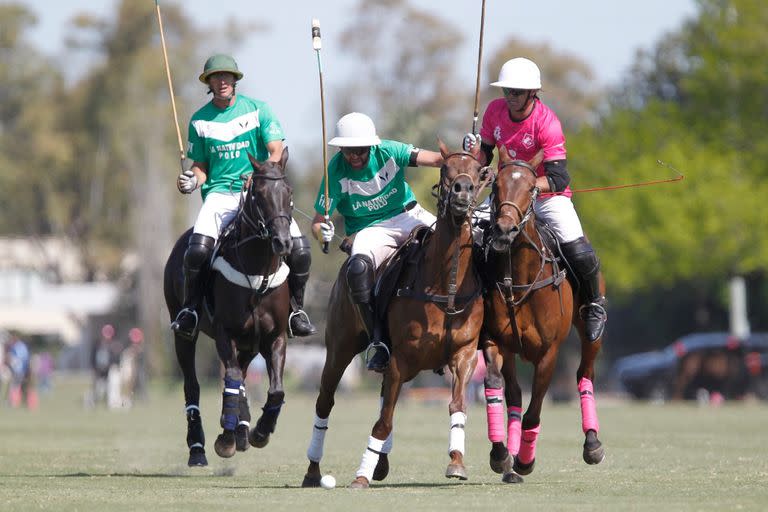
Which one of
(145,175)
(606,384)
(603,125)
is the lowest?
(606,384)

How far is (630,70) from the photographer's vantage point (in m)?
64.9

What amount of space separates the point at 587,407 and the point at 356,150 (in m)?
3.09

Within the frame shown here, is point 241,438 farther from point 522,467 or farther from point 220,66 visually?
point 220,66

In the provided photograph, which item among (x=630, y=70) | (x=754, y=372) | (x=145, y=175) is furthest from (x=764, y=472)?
(x=145, y=175)

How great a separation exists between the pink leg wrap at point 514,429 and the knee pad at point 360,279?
6.35 feet

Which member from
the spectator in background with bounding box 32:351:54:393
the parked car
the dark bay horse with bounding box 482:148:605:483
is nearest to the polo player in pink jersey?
the dark bay horse with bounding box 482:148:605:483

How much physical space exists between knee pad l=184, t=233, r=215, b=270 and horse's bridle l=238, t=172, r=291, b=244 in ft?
1.42

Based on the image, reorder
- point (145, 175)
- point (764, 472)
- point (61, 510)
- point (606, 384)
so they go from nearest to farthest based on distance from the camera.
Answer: point (61, 510), point (764, 472), point (606, 384), point (145, 175)

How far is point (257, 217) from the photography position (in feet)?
47.6

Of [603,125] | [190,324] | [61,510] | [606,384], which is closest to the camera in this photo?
[61,510]

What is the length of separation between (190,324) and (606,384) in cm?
4750

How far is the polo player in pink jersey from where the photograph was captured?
13.8 m

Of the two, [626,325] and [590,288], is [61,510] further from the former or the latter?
[626,325]

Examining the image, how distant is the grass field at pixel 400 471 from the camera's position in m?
11.5
